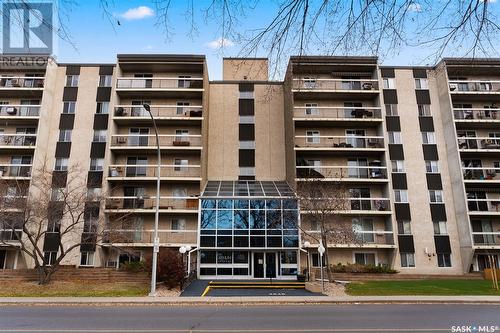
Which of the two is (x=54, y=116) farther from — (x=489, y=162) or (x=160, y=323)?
(x=489, y=162)

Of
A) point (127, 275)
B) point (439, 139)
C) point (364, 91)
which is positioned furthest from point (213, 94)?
point (439, 139)

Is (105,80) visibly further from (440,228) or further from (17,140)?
(440,228)

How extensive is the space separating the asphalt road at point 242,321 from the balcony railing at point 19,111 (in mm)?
26917

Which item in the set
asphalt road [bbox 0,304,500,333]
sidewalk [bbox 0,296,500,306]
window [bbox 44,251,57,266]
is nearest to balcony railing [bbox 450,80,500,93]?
sidewalk [bbox 0,296,500,306]

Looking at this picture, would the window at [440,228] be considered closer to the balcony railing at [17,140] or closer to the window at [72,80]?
the window at [72,80]

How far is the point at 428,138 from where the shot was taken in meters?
36.9

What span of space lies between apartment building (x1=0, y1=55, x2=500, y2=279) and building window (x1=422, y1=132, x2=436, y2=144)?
136 mm

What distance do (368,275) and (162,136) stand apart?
22491mm

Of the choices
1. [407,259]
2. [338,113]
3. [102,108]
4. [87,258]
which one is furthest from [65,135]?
[407,259]

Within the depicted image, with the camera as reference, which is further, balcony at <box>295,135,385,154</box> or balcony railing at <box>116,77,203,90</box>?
balcony railing at <box>116,77,203,90</box>

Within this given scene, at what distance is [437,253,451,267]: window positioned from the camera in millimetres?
33312

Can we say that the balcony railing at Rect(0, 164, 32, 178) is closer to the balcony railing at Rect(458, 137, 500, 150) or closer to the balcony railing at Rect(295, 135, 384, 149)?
the balcony railing at Rect(295, 135, 384, 149)

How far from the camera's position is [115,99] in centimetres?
3700

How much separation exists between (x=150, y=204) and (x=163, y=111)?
392 inches
